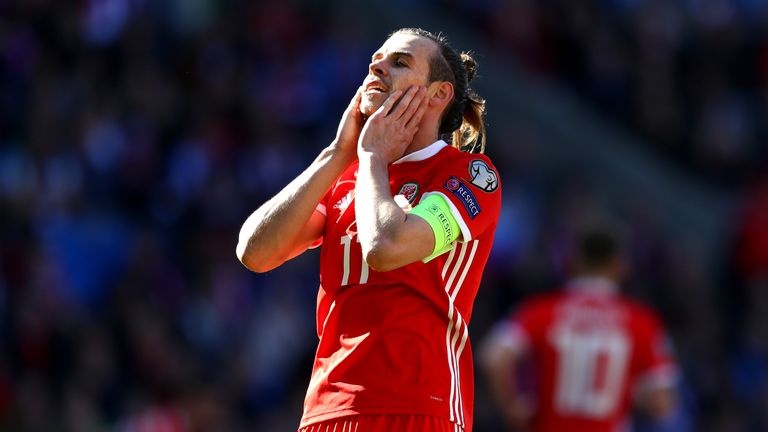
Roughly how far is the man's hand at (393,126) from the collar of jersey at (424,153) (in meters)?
0.07

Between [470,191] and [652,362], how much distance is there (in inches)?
154

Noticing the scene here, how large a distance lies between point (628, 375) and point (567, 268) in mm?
3870

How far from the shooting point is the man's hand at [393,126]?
15.8 ft

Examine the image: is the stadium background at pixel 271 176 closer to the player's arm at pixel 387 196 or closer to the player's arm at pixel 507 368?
the player's arm at pixel 507 368

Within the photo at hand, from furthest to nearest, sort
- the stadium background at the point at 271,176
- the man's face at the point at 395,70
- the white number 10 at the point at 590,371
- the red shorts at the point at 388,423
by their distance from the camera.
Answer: the stadium background at the point at 271,176 → the white number 10 at the point at 590,371 → the man's face at the point at 395,70 → the red shorts at the point at 388,423

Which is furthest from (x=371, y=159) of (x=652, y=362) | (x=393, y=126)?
(x=652, y=362)

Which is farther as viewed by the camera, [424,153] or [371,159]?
[424,153]

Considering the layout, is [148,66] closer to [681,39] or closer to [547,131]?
[547,131]

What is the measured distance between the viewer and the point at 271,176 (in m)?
12.7

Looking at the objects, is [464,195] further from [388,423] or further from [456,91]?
[388,423]

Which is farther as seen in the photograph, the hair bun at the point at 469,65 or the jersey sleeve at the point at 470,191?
the hair bun at the point at 469,65

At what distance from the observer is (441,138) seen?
5207 millimetres

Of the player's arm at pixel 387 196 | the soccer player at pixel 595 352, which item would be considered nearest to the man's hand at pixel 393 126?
the player's arm at pixel 387 196

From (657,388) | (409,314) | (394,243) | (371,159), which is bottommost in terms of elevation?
(657,388)
